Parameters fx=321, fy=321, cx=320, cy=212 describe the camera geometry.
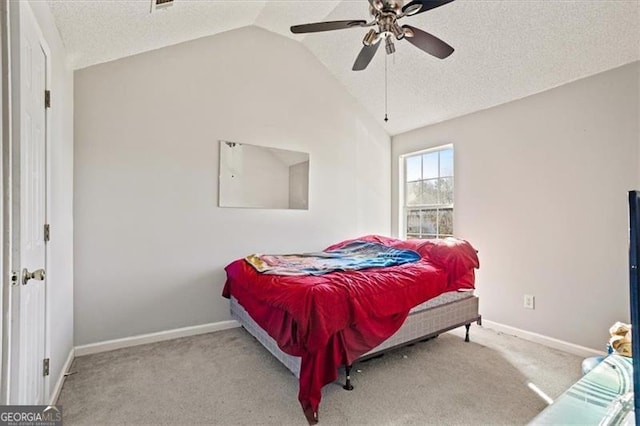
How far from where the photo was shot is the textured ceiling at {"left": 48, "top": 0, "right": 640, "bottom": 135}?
7.20 ft

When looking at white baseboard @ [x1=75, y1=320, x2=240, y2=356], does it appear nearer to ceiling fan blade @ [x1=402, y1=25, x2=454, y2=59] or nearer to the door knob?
the door knob

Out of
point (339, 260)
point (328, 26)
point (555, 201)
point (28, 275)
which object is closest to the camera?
point (28, 275)

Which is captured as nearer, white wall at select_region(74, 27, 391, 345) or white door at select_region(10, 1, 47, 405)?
white door at select_region(10, 1, 47, 405)

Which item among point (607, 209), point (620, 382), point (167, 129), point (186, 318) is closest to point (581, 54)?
point (607, 209)

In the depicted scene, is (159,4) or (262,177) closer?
(159,4)

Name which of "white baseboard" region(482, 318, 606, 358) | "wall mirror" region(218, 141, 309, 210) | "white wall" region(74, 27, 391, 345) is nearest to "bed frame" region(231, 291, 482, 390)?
"white baseboard" region(482, 318, 606, 358)

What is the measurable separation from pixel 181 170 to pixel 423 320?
99.9 inches

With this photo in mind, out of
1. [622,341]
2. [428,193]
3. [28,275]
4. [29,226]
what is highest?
[428,193]

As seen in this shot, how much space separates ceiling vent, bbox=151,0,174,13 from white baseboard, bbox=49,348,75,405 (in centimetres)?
249

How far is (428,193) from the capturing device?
4105 mm

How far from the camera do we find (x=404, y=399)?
201 cm

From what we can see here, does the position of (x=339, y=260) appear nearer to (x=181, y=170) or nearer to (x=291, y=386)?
(x=291, y=386)

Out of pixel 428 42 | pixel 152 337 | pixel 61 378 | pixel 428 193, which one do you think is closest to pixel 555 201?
pixel 428 193

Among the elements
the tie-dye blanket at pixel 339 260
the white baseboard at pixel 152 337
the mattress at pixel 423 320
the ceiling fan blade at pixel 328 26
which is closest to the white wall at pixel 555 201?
the mattress at pixel 423 320
